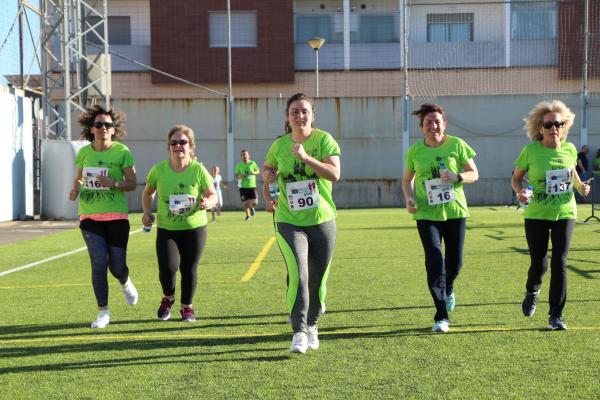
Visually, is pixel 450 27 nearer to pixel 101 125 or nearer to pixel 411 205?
pixel 101 125

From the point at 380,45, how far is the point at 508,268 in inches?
1170

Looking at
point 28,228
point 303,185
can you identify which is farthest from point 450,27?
point 303,185

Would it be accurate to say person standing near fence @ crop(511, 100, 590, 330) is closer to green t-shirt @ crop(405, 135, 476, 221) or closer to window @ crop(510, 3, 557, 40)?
green t-shirt @ crop(405, 135, 476, 221)

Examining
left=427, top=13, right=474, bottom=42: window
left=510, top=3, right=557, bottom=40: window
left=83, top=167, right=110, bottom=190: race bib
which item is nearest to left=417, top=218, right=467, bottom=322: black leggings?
left=83, top=167, right=110, bottom=190: race bib

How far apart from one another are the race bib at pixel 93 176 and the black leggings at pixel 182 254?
673mm

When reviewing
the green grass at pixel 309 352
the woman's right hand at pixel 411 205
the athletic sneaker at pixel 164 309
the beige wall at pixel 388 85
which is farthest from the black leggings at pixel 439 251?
the beige wall at pixel 388 85

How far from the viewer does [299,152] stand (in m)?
6.39

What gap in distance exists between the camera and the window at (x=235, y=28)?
4075 centimetres

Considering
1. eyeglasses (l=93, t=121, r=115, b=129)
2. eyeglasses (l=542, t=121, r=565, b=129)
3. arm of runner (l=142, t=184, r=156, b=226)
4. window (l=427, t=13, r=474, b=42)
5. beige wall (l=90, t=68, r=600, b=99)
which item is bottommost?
arm of runner (l=142, t=184, r=156, b=226)

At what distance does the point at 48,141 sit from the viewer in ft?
87.9

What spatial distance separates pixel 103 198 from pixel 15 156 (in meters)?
20.2

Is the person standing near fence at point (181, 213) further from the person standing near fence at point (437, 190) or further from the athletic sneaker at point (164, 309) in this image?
the person standing near fence at point (437, 190)

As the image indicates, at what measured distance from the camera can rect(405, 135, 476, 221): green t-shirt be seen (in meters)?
7.60

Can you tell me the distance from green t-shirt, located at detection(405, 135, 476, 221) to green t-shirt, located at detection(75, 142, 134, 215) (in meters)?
2.52
